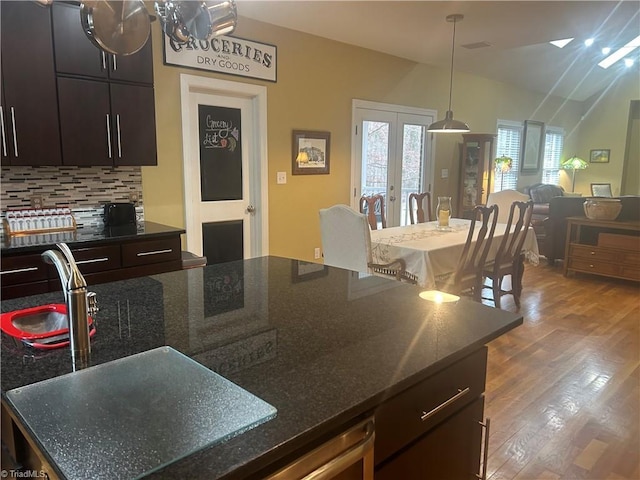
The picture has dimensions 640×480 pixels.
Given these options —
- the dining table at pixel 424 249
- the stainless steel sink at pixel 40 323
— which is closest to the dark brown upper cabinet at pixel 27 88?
the stainless steel sink at pixel 40 323

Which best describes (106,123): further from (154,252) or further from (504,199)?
(504,199)

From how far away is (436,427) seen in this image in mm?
1217

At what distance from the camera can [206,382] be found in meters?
1.00

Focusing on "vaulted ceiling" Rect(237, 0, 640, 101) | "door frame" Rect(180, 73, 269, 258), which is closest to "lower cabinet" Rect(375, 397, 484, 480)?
"door frame" Rect(180, 73, 269, 258)

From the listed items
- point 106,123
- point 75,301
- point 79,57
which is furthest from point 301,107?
point 75,301

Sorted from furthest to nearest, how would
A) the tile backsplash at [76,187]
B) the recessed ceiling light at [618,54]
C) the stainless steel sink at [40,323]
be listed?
the recessed ceiling light at [618,54] < the tile backsplash at [76,187] < the stainless steel sink at [40,323]

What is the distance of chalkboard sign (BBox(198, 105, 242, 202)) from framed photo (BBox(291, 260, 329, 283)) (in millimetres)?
2342

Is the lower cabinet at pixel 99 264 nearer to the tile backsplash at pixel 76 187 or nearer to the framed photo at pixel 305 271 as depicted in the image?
the tile backsplash at pixel 76 187

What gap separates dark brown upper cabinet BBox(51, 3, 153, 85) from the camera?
2.87 m

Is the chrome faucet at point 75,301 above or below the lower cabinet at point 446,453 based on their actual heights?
above

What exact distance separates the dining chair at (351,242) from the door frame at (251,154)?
49.7 inches

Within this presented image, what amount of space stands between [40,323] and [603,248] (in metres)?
5.47

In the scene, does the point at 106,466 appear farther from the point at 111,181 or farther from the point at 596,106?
the point at 596,106

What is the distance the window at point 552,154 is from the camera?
9.64 meters
